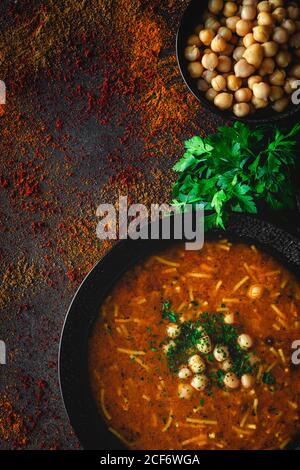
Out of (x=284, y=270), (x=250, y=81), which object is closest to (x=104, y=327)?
(x=284, y=270)

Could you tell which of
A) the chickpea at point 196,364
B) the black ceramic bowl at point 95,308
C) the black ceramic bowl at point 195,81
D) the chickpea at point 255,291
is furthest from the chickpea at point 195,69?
the chickpea at point 196,364

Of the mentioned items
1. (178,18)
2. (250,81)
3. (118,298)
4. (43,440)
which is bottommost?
(43,440)

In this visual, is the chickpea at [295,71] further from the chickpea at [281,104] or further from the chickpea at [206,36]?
the chickpea at [206,36]

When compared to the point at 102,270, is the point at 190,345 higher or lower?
lower

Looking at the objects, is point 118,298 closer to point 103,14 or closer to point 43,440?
point 43,440

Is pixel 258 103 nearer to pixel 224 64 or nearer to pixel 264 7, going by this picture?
pixel 224 64
